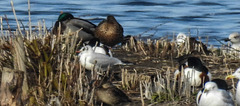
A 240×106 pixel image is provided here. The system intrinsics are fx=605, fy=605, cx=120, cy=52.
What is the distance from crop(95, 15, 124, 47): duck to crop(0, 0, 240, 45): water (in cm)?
440

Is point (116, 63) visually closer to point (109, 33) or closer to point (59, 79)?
point (59, 79)

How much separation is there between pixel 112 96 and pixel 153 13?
55.2 feet

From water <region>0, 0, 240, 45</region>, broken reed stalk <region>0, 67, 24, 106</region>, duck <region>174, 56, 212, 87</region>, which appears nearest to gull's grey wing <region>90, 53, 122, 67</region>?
duck <region>174, 56, 212, 87</region>

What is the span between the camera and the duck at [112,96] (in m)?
7.50

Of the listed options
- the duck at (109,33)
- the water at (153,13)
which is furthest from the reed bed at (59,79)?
the water at (153,13)

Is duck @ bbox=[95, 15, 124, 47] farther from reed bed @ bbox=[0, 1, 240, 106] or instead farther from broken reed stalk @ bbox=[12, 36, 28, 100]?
broken reed stalk @ bbox=[12, 36, 28, 100]

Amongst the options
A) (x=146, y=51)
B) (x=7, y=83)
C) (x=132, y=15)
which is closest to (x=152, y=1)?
(x=132, y=15)

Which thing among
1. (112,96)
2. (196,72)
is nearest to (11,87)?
(112,96)

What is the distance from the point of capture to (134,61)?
10.6m

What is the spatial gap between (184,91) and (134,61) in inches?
120

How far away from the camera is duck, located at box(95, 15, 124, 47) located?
13430mm

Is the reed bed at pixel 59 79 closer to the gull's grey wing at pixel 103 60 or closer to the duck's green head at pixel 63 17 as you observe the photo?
the gull's grey wing at pixel 103 60

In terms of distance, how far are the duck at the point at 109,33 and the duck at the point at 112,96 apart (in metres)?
5.79

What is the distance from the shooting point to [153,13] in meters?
24.2
